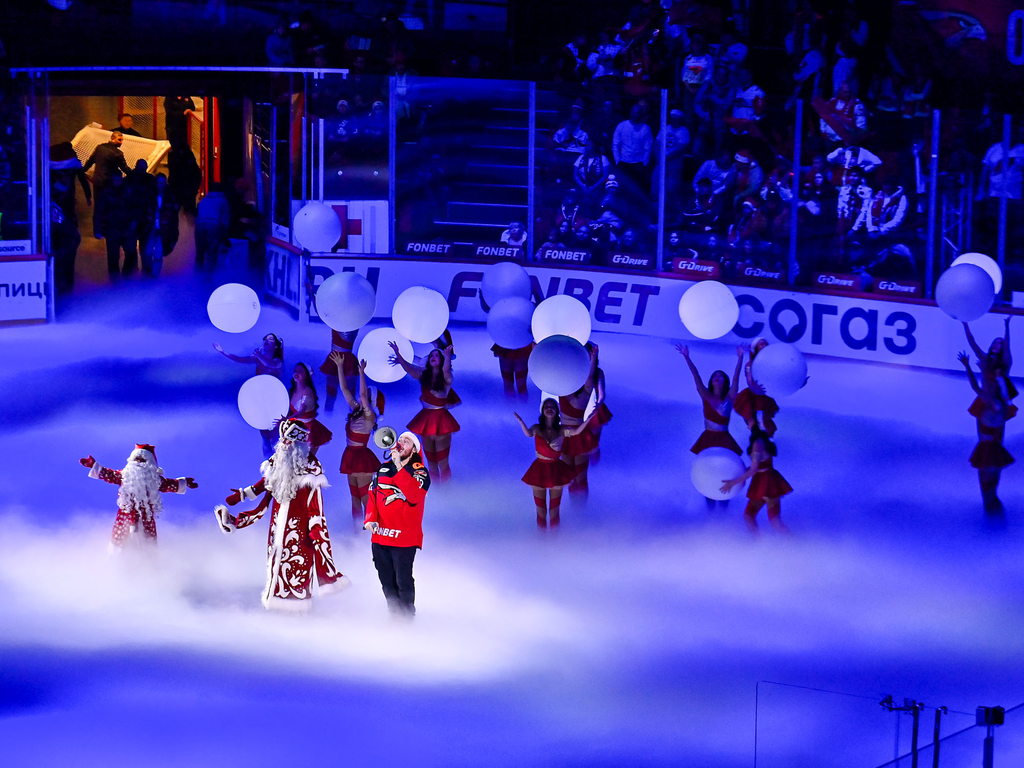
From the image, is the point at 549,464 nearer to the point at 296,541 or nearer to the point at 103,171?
the point at 296,541

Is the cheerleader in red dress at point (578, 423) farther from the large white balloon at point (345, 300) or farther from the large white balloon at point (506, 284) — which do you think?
the large white balloon at point (345, 300)

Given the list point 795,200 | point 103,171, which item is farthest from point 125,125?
point 795,200

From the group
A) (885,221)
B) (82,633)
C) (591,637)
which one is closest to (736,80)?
(885,221)

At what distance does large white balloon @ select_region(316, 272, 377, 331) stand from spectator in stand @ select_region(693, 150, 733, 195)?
397 cm

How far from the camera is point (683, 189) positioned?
1172 centimetres

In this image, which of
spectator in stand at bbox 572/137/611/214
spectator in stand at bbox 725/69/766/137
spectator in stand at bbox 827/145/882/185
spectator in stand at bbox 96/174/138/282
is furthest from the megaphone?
spectator in stand at bbox 96/174/138/282

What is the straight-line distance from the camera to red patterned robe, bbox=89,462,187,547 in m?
7.65

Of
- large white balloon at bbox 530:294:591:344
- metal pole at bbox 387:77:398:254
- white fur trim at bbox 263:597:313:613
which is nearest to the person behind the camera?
white fur trim at bbox 263:597:313:613

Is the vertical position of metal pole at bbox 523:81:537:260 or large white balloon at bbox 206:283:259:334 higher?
metal pole at bbox 523:81:537:260

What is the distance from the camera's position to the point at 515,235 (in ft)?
39.9

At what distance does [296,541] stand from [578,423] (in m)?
2.12

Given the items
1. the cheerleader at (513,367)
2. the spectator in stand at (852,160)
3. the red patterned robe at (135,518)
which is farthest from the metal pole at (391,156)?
Answer: the red patterned robe at (135,518)

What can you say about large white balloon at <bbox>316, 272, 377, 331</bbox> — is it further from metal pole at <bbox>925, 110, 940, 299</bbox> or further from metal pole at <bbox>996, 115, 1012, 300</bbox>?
metal pole at <bbox>996, 115, 1012, 300</bbox>

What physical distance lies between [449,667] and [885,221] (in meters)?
6.00
